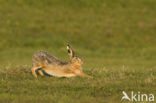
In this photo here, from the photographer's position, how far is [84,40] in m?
32.6

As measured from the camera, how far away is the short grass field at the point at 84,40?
11340mm

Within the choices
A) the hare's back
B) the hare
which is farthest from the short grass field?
the hare's back

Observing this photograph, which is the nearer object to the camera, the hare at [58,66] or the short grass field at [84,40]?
the short grass field at [84,40]

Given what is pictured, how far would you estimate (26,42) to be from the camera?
30.6m

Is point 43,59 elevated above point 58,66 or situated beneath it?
elevated above

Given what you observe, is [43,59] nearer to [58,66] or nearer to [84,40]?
[58,66]

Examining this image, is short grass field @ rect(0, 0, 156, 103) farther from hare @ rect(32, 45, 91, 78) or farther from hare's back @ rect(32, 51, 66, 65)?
hare's back @ rect(32, 51, 66, 65)

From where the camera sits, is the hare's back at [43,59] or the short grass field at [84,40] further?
the hare's back at [43,59]

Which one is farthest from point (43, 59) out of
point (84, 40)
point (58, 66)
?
point (84, 40)

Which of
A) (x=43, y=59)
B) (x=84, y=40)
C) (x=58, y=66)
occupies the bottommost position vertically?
(x=58, y=66)

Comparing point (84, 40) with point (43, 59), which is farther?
point (84, 40)

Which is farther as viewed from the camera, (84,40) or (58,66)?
(84,40)

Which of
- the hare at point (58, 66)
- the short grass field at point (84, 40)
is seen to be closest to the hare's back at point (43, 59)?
the hare at point (58, 66)

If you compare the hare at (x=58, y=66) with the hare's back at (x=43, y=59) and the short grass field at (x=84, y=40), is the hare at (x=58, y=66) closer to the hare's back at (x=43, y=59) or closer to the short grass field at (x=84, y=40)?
the hare's back at (x=43, y=59)
